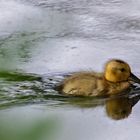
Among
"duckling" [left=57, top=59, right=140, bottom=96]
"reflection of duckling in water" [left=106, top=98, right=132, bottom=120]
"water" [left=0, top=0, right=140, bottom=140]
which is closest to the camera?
"water" [left=0, top=0, right=140, bottom=140]

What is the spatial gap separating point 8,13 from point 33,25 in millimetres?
473

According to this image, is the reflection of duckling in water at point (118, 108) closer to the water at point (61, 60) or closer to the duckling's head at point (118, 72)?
the water at point (61, 60)

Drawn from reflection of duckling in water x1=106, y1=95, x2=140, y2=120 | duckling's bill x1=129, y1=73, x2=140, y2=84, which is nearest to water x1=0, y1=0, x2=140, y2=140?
reflection of duckling in water x1=106, y1=95, x2=140, y2=120

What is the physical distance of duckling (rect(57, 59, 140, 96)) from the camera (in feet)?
19.5

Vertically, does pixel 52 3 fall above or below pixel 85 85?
above

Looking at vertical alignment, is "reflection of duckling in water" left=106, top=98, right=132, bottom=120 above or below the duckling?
below

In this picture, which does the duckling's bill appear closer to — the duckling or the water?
the duckling

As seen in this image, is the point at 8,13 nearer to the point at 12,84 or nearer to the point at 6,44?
the point at 6,44

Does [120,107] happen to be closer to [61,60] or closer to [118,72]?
[118,72]

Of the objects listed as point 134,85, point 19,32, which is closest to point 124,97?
point 134,85

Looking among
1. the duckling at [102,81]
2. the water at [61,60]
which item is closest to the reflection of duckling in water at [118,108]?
the water at [61,60]

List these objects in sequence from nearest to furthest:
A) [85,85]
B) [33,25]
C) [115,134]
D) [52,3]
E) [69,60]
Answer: [115,134], [85,85], [69,60], [33,25], [52,3]

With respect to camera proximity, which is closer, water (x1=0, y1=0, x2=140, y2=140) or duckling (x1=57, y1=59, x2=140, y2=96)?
water (x1=0, y1=0, x2=140, y2=140)

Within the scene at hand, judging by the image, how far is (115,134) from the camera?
4938 millimetres
